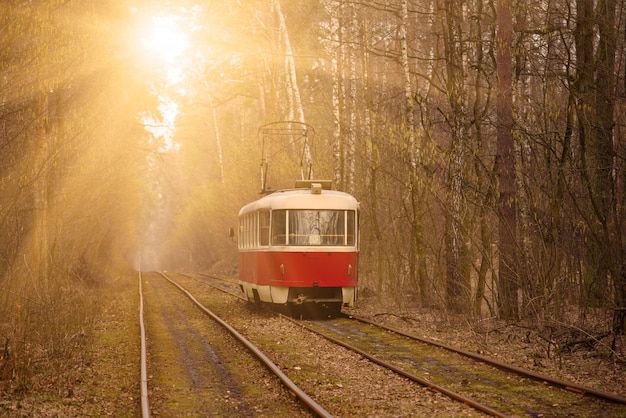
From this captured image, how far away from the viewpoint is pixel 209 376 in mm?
10734

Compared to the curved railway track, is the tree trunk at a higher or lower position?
higher

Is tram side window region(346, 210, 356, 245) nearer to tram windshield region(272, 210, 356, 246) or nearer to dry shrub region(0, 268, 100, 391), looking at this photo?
tram windshield region(272, 210, 356, 246)

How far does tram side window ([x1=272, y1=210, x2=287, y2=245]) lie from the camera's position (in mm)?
17719

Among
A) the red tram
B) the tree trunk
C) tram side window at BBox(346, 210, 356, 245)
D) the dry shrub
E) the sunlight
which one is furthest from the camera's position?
the sunlight

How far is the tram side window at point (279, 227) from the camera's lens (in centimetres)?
1772

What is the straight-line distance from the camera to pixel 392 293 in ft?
65.8

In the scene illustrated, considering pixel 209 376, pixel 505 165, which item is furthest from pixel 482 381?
pixel 505 165

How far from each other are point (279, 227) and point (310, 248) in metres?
0.84

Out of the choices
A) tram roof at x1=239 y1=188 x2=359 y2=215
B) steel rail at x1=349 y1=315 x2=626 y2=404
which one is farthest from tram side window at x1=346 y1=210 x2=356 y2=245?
steel rail at x1=349 y1=315 x2=626 y2=404

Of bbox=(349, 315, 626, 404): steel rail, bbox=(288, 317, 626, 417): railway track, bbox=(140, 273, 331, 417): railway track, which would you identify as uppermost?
bbox=(349, 315, 626, 404): steel rail

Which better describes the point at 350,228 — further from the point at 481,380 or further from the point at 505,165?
the point at 481,380

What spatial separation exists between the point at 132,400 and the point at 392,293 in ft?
37.7

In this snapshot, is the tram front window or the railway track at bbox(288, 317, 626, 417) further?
the tram front window

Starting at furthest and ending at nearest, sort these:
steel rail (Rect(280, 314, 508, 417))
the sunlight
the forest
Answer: the sunlight < the forest < steel rail (Rect(280, 314, 508, 417))
